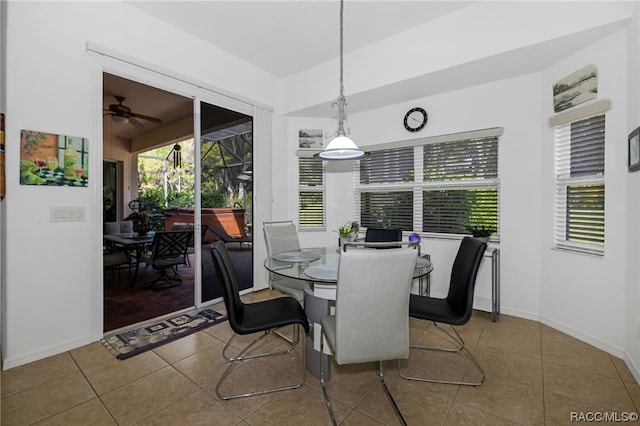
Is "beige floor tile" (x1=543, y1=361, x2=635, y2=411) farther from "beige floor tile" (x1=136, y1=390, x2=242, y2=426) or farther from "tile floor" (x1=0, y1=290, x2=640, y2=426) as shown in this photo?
"beige floor tile" (x1=136, y1=390, x2=242, y2=426)

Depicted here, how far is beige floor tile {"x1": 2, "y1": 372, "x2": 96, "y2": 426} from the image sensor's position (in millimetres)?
1646

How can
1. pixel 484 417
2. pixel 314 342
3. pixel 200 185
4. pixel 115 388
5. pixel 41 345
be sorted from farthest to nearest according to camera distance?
1. pixel 200 185
2. pixel 41 345
3. pixel 314 342
4. pixel 115 388
5. pixel 484 417

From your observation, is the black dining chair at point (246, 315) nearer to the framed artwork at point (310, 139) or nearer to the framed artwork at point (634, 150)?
the framed artwork at point (634, 150)

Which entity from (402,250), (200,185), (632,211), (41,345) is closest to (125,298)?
(41,345)

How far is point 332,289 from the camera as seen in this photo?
1.96 metres

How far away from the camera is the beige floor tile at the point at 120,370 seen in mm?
1951

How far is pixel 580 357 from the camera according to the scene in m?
2.26

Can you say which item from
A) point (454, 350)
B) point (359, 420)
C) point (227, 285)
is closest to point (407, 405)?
point (359, 420)

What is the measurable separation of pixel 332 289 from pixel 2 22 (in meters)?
3.02

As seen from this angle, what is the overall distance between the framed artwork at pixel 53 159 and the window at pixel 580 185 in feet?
14.3

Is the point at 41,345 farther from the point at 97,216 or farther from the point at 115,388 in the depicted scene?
the point at 97,216

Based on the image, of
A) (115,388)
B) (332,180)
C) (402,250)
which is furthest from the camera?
(332,180)

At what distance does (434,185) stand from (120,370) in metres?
3.62

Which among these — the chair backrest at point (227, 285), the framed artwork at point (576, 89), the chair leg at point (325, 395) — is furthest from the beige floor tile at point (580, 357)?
the chair backrest at point (227, 285)
